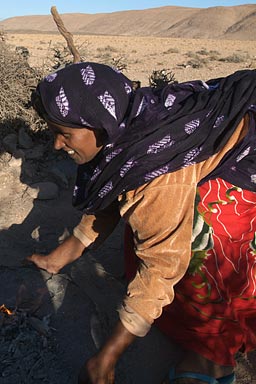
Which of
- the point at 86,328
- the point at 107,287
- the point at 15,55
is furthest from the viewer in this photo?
the point at 15,55

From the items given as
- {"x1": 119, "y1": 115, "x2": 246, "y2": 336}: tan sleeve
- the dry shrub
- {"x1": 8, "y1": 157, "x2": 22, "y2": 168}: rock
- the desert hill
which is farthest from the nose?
the desert hill

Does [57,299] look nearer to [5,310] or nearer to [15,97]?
[5,310]

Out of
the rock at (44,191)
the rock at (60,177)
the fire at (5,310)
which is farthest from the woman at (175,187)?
the rock at (60,177)

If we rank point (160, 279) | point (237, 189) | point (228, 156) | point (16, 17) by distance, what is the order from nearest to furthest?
point (160, 279)
point (228, 156)
point (237, 189)
point (16, 17)

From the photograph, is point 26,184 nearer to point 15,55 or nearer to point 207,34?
point 15,55

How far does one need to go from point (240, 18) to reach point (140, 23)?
16.3 meters

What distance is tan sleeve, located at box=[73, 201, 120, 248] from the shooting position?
222 cm

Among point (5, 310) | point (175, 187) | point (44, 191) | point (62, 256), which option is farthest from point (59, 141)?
point (44, 191)

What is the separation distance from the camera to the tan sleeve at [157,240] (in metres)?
1.59

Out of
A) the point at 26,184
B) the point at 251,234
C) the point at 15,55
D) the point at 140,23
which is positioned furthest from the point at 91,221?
the point at 140,23

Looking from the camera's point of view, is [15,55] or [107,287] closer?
[107,287]

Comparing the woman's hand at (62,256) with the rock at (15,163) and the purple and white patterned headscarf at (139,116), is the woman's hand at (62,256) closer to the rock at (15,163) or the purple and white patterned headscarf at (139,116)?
the purple and white patterned headscarf at (139,116)

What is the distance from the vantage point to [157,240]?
1607mm

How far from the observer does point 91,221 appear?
2.24m
